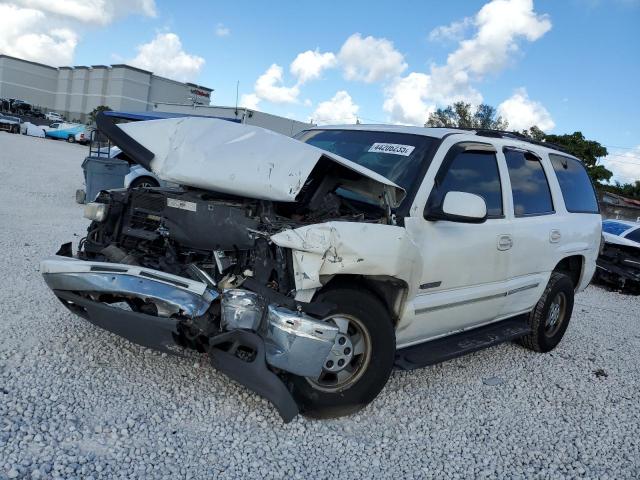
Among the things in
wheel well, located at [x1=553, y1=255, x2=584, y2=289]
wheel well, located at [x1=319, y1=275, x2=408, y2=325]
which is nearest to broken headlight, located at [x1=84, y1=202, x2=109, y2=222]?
wheel well, located at [x1=319, y1=275, x2=408, y2=325]

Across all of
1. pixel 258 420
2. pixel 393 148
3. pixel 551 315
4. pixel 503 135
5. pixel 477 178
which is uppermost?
pixel 503 135

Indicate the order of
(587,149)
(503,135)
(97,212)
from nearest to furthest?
(97,212) < (503,135) < (587,149)

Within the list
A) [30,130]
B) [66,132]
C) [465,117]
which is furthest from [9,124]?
[465,117]

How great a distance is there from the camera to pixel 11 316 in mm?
4320

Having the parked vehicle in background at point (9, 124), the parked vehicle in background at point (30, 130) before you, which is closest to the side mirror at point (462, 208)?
the parked vehicle in background at point (9, 124)

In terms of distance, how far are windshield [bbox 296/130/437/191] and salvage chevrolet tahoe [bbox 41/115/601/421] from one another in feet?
0.05

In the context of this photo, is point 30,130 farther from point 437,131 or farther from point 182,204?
point 437,131

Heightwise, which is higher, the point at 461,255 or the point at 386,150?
the point at 386,150

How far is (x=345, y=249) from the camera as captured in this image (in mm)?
3135

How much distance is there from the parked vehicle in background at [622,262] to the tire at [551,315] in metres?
4.83

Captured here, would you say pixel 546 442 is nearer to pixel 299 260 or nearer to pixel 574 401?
pixel 574 401

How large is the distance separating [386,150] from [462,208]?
865 mm

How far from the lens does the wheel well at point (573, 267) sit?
5.71 metres

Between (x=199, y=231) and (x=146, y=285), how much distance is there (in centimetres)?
54
